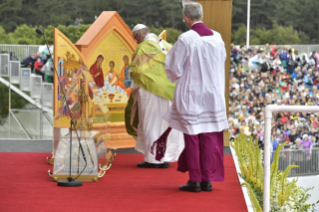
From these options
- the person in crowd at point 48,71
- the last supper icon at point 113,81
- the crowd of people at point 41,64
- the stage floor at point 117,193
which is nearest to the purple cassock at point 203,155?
the stage floor at point 117,193

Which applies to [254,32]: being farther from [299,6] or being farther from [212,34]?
[212,34]

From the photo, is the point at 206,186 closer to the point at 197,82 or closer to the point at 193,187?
the point at 193,187

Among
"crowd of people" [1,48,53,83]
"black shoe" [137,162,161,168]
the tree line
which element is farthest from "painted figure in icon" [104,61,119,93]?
the tree line

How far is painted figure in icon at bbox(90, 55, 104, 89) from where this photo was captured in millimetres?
8062

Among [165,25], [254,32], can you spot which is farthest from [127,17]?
[254,32]

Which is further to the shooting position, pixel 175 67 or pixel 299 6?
pixel 299 6

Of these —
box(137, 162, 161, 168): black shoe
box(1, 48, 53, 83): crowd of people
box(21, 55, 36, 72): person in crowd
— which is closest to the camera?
box(137, 162, 161, 168): black shoe

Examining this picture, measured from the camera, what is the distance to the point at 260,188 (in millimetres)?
4742

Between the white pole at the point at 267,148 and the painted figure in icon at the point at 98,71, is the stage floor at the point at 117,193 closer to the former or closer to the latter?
the white pole at the point at 267,148

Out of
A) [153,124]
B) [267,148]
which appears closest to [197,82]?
[267,148]

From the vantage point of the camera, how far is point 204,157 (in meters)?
4.83

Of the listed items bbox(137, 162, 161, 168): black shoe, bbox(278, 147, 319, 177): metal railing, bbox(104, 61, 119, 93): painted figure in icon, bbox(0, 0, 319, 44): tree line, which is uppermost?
bbox(0, 0, 319, 44): tree line

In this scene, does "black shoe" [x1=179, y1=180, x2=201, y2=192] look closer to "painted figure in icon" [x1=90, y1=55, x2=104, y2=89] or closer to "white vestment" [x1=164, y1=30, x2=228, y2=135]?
"white vestment" [x1=164, y1=30, x2=228, y2=135]

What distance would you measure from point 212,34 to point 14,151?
3763mm
